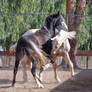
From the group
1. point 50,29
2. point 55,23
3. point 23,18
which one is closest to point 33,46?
point 50,29

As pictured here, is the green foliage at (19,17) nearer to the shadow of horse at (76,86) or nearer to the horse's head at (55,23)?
the horse's head at (55,23)

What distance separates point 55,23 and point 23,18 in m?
6.54

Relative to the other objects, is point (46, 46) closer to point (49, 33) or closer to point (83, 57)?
point (49, 33)

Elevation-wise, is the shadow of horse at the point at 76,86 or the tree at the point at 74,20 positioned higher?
the tree at the point at 74,20

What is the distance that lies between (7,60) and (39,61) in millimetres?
6327

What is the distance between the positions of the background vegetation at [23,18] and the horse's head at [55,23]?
534cm

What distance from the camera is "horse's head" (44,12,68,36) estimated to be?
6.81 meters

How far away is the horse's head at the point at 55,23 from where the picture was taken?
22.4 ft

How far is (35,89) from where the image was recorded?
5.91 meters

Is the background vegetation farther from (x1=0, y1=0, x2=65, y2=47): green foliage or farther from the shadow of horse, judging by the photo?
the shadow of horse

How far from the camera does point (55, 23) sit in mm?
6941

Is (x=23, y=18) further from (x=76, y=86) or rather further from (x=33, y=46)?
(x=76, y=86)

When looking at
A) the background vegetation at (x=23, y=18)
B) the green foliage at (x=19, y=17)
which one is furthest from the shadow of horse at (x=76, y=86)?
the green foliage at (x=19, y=17)

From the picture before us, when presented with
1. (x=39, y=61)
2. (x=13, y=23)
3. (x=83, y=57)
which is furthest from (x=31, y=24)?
(x=39, y=61)
